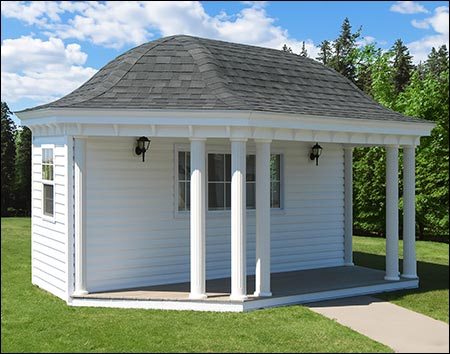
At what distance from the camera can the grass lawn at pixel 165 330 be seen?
6.99 meters

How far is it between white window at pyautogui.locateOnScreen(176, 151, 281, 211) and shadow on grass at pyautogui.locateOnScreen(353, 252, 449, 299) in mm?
3073

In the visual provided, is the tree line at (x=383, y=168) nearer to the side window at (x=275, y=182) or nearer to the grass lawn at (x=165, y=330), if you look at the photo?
the side window at (x=275, y=182)

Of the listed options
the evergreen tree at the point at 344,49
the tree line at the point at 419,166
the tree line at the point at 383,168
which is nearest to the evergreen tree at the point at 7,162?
the tree line at the point at 383,168

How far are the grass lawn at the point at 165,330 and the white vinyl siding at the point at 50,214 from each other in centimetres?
58

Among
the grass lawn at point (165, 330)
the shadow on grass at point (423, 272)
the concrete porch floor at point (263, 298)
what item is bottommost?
the shadow on grass at point (423, 272)

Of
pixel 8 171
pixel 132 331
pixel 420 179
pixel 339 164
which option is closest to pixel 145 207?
pixel 132 331

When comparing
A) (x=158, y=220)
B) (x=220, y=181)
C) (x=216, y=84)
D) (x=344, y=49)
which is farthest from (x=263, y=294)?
(x=344, y=49)

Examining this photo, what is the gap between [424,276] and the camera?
38.8 feet

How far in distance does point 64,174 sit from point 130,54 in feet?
9.54

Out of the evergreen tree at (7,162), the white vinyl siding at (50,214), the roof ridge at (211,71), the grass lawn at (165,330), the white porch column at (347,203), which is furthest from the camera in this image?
the evergreen tree at (7,162)

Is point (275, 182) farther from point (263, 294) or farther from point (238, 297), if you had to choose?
point (238, 297)

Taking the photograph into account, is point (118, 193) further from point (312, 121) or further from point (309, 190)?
point (309, 190)

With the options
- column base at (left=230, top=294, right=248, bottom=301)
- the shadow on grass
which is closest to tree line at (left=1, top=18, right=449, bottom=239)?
the shadow on grass

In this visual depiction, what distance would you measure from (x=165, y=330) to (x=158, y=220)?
2.82 m
